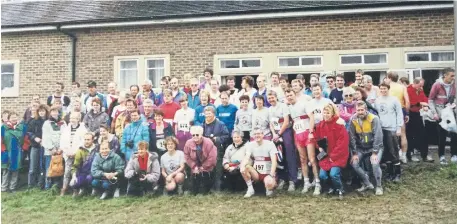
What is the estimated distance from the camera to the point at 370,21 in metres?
6.17

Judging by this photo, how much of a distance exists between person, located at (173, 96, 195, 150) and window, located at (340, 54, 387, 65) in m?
2.88

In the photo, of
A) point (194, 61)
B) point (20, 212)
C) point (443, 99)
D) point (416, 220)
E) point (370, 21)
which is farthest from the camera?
point (194, 61)

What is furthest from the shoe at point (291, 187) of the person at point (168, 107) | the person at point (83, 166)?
the person at point (83, 166)

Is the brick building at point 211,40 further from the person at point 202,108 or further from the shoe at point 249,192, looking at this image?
the shoe at point 249,192

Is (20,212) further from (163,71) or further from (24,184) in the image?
(163,71)

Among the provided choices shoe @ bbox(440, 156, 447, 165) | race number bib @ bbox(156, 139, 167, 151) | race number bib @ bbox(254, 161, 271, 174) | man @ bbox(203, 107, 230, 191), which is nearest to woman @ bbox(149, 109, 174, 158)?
race number bib @ bbox(156, 139, 167, 151)

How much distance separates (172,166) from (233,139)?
703mm

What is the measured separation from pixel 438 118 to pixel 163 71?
4354 millimetres

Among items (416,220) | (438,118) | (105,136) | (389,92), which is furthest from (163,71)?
(416,220)

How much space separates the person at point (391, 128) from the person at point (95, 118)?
9.92ft

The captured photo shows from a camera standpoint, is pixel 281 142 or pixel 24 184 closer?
pixel 281 142

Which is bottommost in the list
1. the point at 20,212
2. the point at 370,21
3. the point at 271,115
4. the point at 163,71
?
the point at 20,212

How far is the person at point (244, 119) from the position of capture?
4301 millimetres

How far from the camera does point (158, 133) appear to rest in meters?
4.44
